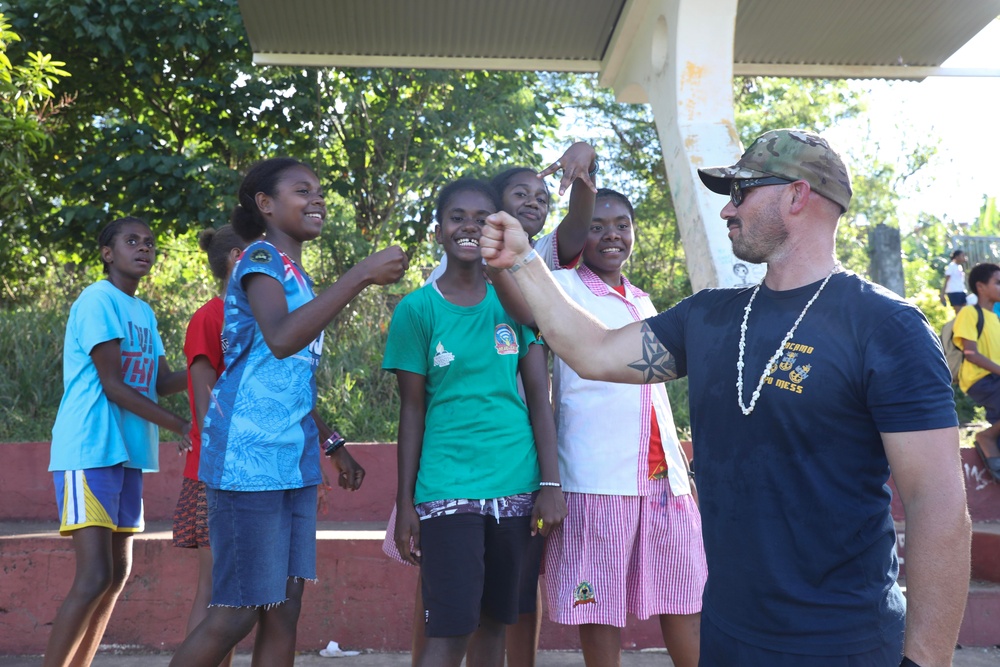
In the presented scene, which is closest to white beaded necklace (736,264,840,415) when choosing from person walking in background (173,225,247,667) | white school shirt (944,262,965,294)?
person walking in background (173,225,247,667)

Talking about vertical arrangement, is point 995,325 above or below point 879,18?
below

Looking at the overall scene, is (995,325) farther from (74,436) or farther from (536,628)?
(74,436)

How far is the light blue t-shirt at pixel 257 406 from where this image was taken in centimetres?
290

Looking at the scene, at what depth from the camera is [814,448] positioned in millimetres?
2129

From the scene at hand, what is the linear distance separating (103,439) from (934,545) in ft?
10.0

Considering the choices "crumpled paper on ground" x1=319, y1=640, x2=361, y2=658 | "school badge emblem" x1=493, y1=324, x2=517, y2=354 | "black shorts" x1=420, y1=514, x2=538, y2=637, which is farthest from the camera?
"crumpled paper on ground" x1=319, y1=640, x2=361, y2=658

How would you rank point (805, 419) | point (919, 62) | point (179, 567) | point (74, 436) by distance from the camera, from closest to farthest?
point (805, 419) → point (74, 436) → point (179, 567) → point (919, 62)

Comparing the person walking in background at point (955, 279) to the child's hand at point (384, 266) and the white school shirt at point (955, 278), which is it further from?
the child's hand at point (384, 266)

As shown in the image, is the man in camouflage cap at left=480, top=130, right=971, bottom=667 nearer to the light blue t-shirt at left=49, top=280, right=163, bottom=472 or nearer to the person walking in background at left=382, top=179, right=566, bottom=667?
the person walking in background at left=382, top=179, right=566, bottom=667

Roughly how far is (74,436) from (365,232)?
5.65 m

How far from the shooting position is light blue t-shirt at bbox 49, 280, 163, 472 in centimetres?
376

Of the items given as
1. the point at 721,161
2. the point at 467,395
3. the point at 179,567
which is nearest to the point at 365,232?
the point at 721,161

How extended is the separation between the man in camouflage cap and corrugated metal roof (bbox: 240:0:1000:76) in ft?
16.2

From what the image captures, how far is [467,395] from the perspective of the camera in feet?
10.6
